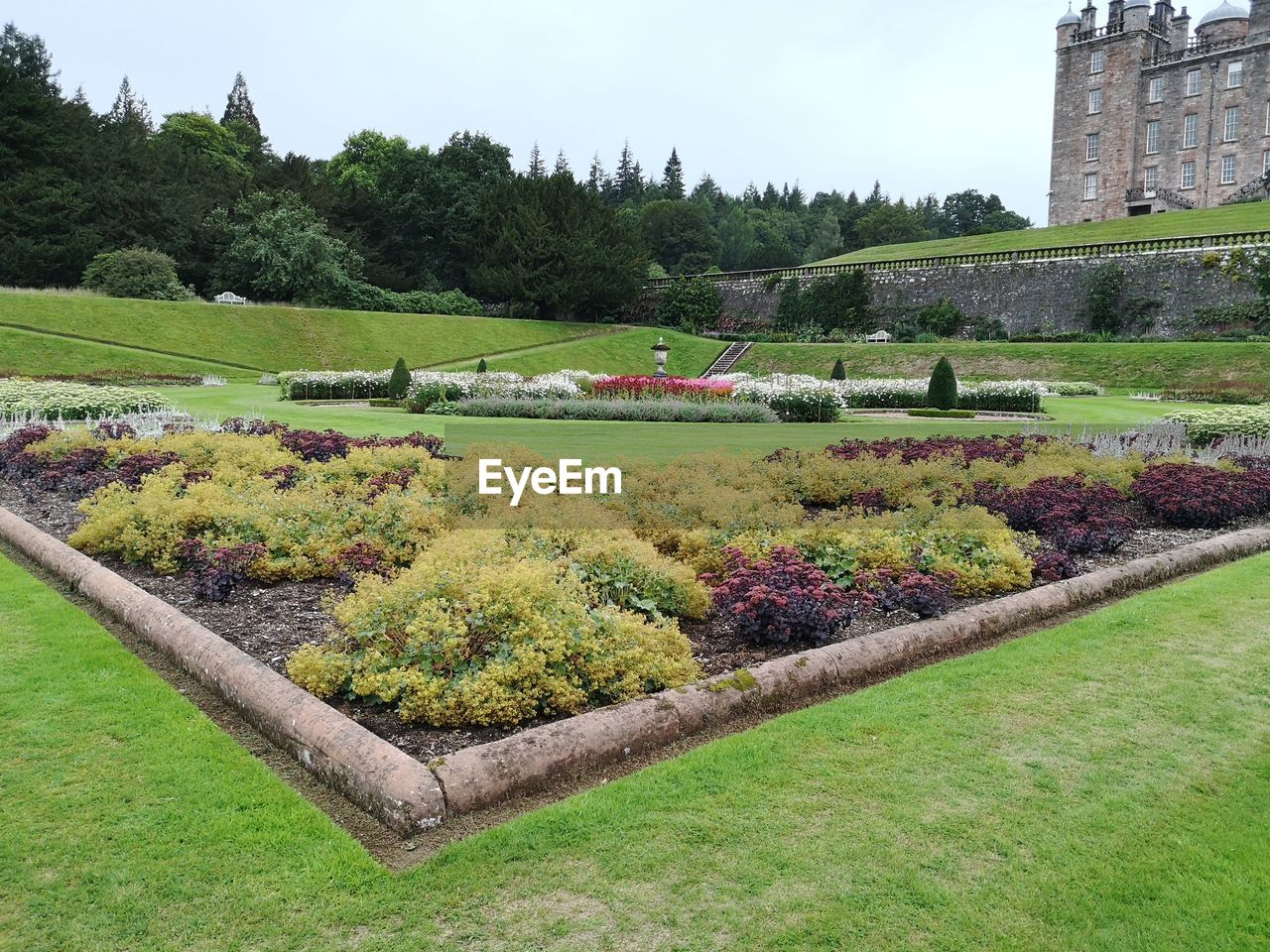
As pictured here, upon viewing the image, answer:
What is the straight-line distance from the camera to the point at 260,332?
34812 millimetres

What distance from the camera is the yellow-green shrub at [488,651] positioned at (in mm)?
3793

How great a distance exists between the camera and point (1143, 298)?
35844mm

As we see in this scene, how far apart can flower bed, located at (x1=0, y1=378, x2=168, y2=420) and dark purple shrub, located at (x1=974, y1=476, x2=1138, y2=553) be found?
14.2 metres

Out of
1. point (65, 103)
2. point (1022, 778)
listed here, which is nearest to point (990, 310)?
point (1022, 778)

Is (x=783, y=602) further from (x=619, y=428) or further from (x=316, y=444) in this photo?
(x=619, y=428)

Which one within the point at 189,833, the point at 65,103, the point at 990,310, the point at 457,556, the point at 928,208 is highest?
the point at 928,208

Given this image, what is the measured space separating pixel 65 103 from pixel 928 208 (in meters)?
89.6

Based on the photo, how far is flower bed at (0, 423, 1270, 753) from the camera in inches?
159

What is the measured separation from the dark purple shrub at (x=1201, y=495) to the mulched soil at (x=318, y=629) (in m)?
1.76

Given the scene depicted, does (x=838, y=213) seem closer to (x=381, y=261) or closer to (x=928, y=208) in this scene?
(x=928, y=208)

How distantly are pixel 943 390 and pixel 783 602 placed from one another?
65.3ft

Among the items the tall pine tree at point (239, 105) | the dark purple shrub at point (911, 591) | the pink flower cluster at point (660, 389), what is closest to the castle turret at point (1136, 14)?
the pink flower cluster at point (660, 389)

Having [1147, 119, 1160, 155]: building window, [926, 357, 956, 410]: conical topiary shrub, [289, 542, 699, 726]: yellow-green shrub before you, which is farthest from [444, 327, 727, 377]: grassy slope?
[289, 542, 699, 726]: yellow-green shrub

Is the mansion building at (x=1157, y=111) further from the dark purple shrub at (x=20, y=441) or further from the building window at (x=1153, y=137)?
the dark purple shrub at (x=20, y=441)
